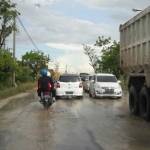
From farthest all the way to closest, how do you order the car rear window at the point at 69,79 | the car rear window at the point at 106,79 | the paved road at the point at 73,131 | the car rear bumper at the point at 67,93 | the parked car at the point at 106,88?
the car rear window at the point at 106,79 < the car rear window at the point at 69,79 < the parked car at the point at 106,88 < the car rear bumper at the point at 67,93 < the paved road at the point at 73,131

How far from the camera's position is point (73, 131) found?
53.2 feet

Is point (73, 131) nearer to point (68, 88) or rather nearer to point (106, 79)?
point (68, 88)

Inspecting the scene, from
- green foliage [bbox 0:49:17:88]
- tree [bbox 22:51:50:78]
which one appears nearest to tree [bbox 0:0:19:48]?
green foliage [bbox 0:49:17:88]

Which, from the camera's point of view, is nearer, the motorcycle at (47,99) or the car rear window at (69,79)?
the motorcycle at (47,99)

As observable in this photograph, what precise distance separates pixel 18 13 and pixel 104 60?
33.8 metres

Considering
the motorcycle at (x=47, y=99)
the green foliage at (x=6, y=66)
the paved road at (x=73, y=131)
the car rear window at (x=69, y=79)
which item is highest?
the green foliage at (x=6, y=66)

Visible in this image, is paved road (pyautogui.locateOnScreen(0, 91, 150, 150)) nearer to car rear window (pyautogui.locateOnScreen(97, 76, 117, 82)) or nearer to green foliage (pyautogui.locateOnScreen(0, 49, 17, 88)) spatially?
car rear window (pyautogui.locateOnScreen(97, 76, 117, 82))

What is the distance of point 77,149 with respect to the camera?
12547mm

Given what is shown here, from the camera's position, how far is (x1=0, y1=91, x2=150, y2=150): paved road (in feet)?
43.7

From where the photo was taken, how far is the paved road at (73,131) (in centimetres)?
1330

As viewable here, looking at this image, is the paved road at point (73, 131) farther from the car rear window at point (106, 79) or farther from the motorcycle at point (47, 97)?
the car rear window at point (106, 79)

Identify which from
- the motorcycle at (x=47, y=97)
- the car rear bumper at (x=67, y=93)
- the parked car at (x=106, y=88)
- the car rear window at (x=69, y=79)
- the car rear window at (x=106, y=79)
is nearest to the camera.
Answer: the motorcycle at (x=47, y=97)

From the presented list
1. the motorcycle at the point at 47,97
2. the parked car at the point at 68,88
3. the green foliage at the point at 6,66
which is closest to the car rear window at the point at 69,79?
the parked car at the point at 68,88

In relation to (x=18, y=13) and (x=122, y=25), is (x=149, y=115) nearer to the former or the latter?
(x=122, y=25)
